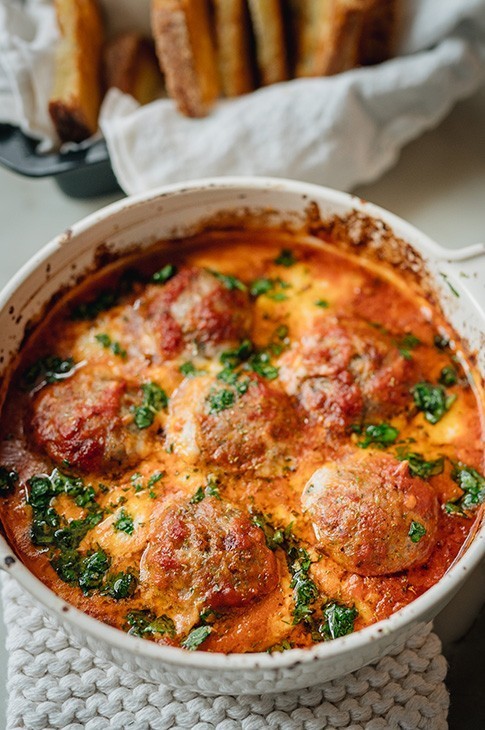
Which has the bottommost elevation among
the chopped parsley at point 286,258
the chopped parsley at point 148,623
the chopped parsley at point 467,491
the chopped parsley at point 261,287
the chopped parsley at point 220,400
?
the chopped parsley at point 467,491

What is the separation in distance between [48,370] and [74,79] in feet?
3.68

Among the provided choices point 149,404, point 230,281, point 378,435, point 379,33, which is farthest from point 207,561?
point 379,33

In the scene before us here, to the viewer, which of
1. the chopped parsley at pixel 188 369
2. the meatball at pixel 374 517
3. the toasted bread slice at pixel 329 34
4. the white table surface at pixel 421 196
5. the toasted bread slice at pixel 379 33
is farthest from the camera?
the white table surface at pixel 421 196

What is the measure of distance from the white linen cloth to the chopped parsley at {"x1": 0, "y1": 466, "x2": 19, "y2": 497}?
1.19 m

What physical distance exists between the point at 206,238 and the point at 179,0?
82 centimetres

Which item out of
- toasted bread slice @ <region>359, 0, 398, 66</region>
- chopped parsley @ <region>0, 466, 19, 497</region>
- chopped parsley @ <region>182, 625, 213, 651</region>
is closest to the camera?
chopped parsley @ <region>182, 625, 213, 651</region>

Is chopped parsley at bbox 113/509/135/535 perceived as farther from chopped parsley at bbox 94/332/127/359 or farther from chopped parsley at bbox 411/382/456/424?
chopped parsley at bbox 411/382/456/424

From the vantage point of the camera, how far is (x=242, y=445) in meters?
2.09

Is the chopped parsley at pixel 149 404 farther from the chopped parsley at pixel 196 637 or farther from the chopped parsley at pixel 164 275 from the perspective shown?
the chopped parsley at pixel 196 637

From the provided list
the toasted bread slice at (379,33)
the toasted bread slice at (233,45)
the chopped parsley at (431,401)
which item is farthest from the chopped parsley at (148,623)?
the toasted bread slice at (379,33)

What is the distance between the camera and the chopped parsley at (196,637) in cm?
182

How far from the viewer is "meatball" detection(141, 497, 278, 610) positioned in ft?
6.07

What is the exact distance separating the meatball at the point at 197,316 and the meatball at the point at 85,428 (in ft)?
0.80

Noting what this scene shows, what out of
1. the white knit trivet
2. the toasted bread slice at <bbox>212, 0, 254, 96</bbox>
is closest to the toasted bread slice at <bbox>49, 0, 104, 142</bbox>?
the toasted bread slice at <bbox>212, 0, 254, 96</bbox>
